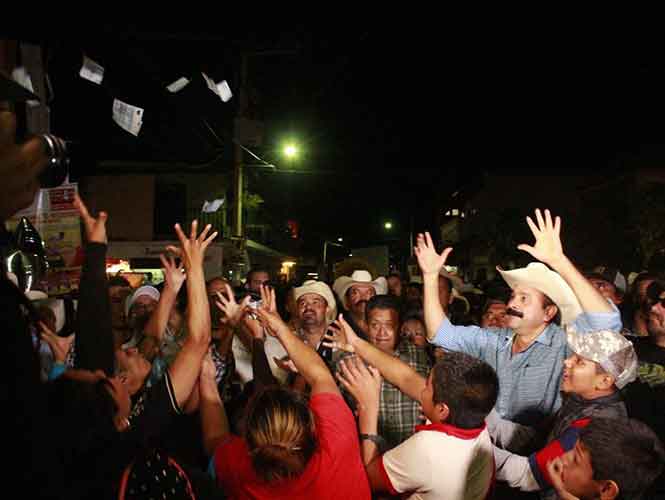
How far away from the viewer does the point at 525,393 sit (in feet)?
12.1

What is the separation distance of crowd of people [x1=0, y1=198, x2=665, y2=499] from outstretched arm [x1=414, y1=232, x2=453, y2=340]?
0.04ft

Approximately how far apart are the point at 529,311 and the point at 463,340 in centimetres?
52

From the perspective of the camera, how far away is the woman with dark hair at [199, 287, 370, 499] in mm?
2363

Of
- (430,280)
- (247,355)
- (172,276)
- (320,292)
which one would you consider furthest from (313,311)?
(172,276)

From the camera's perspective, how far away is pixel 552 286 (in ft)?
12.5

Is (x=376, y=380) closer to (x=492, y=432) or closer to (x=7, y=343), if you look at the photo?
(x=492, y=432)

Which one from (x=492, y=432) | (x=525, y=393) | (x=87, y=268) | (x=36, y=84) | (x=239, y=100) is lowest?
(x=492, y=432)

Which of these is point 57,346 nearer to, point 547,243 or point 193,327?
point 193,327

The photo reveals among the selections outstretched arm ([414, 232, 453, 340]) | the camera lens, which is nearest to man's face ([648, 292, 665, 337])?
outstretched arm ([414, 232, 453, 340])

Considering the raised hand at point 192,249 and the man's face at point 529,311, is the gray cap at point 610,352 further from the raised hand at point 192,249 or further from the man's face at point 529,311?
the raised hand at point 192,249

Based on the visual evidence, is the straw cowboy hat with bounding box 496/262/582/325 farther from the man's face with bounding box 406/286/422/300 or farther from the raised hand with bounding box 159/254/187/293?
the man's face with bounding box 406/286/422/300

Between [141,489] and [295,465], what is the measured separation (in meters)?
1.10

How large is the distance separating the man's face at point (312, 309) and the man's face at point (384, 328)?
71 cm

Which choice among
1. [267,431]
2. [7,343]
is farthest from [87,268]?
[267,431]
